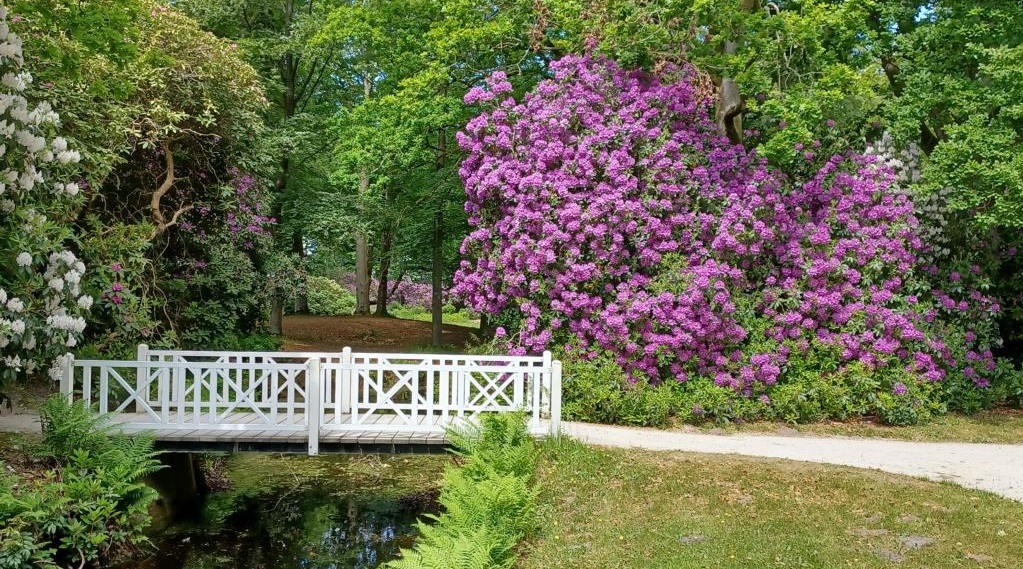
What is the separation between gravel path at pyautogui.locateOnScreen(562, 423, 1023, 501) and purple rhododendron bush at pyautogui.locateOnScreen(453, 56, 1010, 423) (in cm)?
112

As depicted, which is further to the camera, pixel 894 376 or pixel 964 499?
pixel 894 376

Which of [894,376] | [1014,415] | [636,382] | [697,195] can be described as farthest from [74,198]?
[1014,415]

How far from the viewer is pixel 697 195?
42.3ft

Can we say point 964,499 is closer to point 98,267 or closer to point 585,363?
point 585,363

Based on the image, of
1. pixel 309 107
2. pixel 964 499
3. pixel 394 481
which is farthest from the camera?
pixel 309 107

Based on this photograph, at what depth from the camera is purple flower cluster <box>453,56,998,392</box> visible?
1230 cm

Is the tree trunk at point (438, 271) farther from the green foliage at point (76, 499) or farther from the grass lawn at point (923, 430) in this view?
the green foliage at point (76, 499)

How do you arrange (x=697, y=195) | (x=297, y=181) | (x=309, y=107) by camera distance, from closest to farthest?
(x=697, y=195)
(x=297, y=181)
(x=309, y=107)

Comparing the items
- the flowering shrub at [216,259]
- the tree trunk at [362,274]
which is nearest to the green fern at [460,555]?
the flowering shrub at [216,259]

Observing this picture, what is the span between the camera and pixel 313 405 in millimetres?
8414

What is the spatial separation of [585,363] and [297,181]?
13423 mm

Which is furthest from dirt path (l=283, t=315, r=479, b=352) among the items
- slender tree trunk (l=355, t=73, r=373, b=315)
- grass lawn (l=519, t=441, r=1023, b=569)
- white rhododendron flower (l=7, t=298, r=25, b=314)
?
white rhododendron flower (l=7, t=298, r=25, b=314)

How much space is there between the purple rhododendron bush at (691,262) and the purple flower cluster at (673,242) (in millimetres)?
33

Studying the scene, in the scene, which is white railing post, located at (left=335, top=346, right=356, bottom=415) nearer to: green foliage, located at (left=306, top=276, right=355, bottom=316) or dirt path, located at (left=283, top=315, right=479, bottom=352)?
dirt path, located at (left=283, top=315, right=479, bottom=352)
